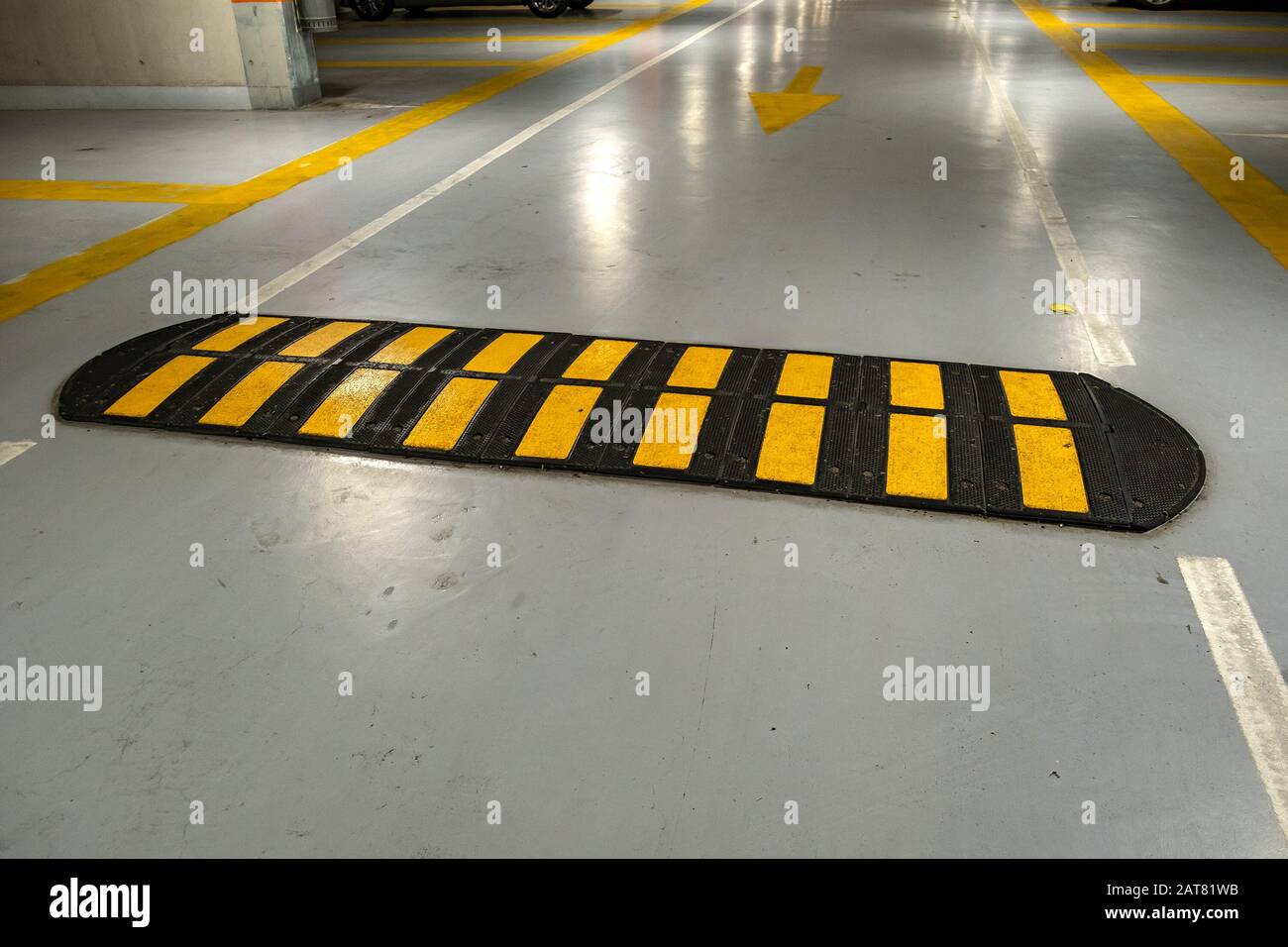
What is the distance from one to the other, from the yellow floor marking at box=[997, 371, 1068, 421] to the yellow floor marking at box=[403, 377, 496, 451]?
200 cm

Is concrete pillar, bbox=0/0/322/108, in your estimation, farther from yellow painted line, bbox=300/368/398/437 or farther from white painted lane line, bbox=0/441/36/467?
white painted lane line, bbox=0/441/36/467

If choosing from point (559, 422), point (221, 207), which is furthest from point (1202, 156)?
point (221, 207)

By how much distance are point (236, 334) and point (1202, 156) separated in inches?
256

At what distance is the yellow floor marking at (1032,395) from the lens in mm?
3291

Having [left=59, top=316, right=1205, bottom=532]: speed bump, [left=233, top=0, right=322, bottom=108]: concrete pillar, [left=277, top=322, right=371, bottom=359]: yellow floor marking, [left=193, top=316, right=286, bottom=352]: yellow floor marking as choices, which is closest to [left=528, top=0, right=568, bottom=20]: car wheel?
[left=233, top=0, right=322, bottom=108]: concrete pillar

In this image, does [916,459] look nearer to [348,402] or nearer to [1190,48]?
[348,402]

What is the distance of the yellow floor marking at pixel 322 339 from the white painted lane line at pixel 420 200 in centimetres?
60

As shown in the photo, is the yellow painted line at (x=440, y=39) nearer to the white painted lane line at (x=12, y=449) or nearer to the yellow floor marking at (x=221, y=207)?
the yellow floor marking at (x=221, y=207)

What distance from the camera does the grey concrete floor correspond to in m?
1.87

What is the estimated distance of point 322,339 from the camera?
13.1ft

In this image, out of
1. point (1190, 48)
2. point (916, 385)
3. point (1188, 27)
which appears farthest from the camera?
point (1188, 27)

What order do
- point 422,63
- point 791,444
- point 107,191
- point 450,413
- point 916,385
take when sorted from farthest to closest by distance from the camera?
point 422,63 → point 107,191 → point 916,385 → point 450,413 → point 791,444

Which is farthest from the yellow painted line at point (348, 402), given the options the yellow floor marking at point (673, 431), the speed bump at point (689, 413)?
the yellow floor marking at point (673, 431)
